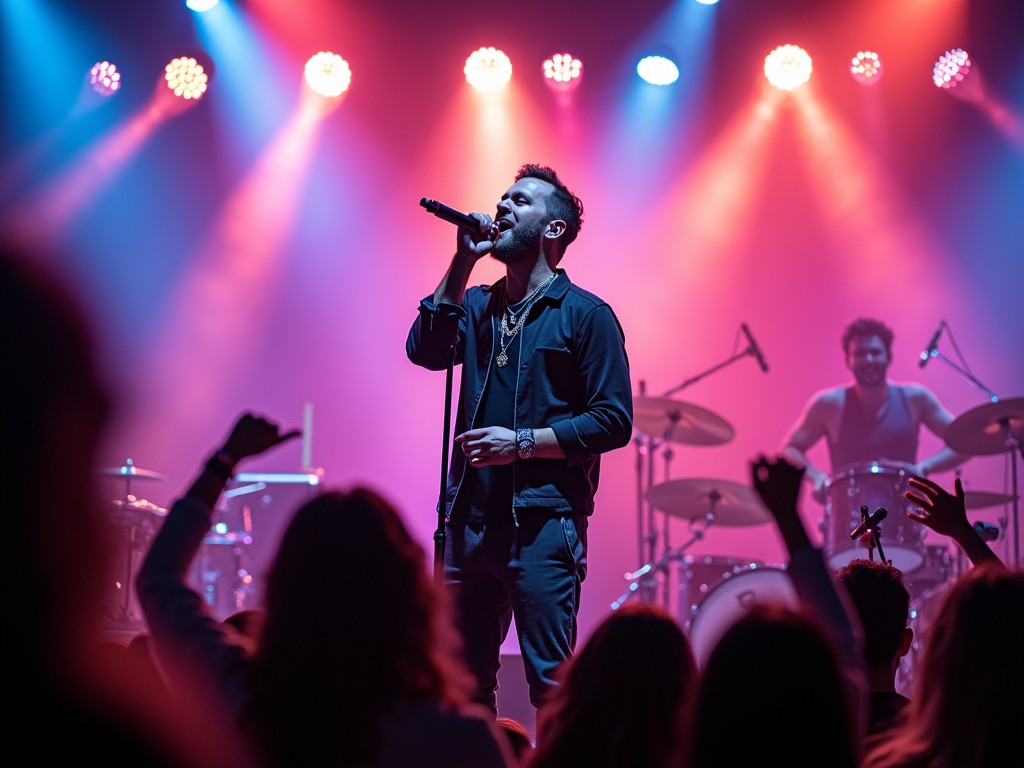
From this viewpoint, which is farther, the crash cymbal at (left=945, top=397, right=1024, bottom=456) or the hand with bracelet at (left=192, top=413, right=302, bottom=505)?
the crash cymbal at (left=945, top=397, right=1024, bottom=456)

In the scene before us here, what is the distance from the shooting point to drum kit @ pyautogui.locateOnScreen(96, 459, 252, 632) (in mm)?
6879

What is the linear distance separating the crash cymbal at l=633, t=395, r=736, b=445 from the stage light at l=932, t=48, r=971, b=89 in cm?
349

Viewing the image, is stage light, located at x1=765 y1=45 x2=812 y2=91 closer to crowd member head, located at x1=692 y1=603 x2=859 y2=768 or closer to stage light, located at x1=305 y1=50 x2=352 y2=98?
stage light, located at x1=305 y1=50 x2=352 y2=98

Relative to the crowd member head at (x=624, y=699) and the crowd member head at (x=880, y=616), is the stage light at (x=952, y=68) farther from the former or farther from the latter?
the crowd member head at (x=624, y=699)

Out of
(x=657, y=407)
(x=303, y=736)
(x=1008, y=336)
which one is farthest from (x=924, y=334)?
(x=303, y=736)

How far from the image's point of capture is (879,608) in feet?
9.64

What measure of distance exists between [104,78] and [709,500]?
5532 mm

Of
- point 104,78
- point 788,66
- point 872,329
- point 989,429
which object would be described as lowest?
point 989,429

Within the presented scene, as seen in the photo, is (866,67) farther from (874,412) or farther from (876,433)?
(876,433)

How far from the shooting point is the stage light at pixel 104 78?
9.04 meters

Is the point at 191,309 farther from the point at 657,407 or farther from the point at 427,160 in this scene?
the point at 657,407

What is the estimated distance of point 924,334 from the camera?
9680 mm

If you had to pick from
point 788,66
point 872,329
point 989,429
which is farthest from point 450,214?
point 788,66

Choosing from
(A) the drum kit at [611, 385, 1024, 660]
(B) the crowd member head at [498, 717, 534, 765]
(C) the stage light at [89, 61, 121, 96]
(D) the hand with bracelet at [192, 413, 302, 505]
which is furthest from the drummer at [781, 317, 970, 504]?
(D) the hand with bracelet at [192, 413, 302, 505]
